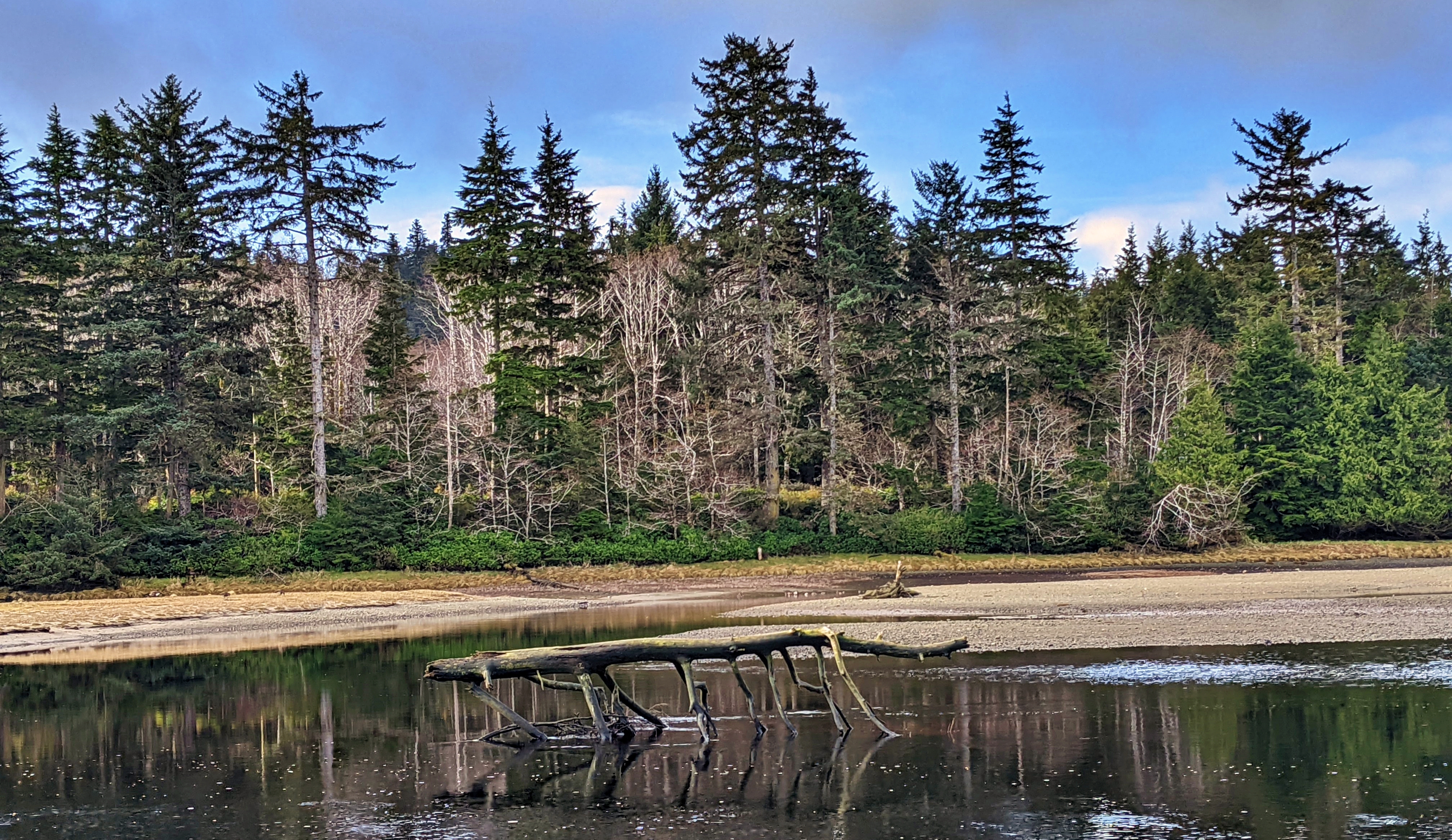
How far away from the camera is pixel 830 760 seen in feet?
50.7

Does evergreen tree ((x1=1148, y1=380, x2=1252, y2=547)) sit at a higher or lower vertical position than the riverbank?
higher

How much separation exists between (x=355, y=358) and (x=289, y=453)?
12.9 meters

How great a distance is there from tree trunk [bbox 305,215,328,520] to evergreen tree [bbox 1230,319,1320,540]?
147 ft

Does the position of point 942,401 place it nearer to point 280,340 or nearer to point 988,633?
point 988,633

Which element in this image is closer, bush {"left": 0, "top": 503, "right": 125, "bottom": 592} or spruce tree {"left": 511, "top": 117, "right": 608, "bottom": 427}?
bush {"left": 0, "top": 503, "right": 125, "bottom": 592}

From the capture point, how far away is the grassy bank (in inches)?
1817

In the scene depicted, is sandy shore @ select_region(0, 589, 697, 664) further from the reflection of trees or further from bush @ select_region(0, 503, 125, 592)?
the reflection of trees

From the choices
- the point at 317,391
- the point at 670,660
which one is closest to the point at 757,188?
the point at 317,391

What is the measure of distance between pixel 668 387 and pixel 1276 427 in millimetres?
31883

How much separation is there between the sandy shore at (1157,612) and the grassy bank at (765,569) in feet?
19.2

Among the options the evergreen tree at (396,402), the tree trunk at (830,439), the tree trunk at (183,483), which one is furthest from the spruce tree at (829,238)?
the tree trunk at (183,483)

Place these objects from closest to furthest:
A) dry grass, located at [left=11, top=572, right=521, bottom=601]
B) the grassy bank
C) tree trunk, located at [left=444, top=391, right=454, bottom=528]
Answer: dry grass, located at [left=11, top=572, right=521, bottom=601] < the grassy bank < tree trunk, located at [left=444, top=391, right=454, bottom=528]

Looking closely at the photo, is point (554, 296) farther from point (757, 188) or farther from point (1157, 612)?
point (1157, 612)

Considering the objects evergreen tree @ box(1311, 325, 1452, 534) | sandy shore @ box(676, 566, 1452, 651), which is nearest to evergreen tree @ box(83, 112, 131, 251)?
sandy shore @ box(676, 566, 1452, 651)
